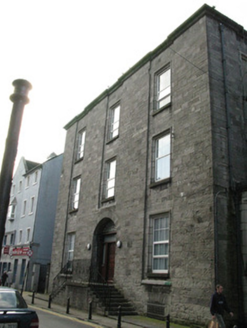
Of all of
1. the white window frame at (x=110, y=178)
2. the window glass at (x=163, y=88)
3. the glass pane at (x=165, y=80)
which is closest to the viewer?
the window glass at (x=163, y=88)

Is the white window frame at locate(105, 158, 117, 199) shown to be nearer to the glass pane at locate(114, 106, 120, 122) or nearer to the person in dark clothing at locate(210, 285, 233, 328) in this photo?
the glass pane at locate(114, 106, 120, 122)

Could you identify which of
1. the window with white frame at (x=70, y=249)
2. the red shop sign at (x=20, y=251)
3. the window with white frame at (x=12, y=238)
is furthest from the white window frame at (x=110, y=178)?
the window with white frame at (x=12, y=238)

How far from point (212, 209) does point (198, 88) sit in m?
5.52

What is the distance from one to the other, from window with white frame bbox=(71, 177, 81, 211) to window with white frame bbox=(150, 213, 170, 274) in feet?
29.7

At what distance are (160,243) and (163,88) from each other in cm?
795

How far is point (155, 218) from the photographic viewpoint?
15.5 metres

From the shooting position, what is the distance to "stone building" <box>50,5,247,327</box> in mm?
12312

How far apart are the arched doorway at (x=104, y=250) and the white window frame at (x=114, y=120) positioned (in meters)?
5.46

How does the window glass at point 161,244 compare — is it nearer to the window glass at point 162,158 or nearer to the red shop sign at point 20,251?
the window glass at point 162,158

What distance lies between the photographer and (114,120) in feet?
70.6

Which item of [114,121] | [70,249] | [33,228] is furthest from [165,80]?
[33,228]

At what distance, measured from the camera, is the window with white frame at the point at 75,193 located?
23545 millimetres

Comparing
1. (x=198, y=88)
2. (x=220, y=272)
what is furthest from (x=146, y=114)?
(x=220, y=272)

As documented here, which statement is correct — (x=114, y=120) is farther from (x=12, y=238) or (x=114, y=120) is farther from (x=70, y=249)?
(x=12, y=238)
